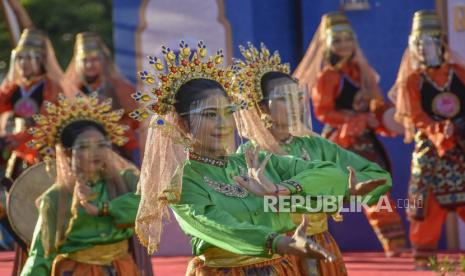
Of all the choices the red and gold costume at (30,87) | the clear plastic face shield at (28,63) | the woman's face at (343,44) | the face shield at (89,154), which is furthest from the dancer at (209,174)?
the clear plastic face shield at (28,63)

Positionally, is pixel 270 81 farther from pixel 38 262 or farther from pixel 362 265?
pixel 362 265

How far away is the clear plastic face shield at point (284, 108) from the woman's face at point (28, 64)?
417 centimetres

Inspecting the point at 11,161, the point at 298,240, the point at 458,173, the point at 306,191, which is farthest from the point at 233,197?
the point at 11,161

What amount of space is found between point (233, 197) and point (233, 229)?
0.36 meters

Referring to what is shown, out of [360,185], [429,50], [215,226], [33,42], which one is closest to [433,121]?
[429,50]

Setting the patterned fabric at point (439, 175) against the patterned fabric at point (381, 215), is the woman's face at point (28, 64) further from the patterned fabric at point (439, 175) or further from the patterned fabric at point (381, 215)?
the patterned fabric at point (439, 175)

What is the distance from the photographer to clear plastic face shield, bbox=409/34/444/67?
372 inches

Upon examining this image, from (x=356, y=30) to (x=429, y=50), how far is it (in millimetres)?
1312

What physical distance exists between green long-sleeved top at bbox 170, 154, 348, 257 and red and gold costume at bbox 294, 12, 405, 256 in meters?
4.60

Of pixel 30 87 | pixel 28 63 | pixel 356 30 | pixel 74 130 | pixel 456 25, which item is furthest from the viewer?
pixel 356 30

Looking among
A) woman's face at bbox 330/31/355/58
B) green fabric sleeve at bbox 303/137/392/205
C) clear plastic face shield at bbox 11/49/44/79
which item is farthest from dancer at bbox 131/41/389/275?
clear plastic face shield at bbox 11/49/44/79

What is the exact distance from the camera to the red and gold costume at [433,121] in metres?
9.41

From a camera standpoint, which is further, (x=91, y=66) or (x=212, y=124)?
(x=91, y=66)

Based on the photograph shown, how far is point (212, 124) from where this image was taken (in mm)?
5273
